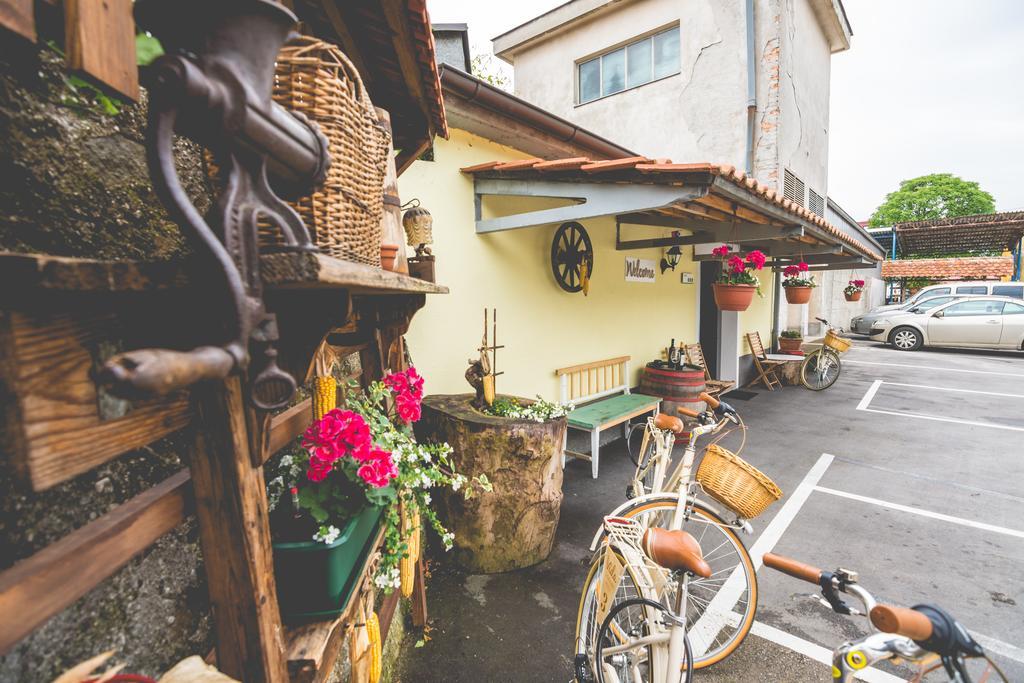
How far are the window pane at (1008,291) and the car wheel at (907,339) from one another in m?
3.07

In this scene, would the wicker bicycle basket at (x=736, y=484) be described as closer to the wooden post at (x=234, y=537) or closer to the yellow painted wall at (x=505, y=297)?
the wooden post at (x=234, y=537)

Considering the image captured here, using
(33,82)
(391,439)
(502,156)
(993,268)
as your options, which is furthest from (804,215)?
(993,268)

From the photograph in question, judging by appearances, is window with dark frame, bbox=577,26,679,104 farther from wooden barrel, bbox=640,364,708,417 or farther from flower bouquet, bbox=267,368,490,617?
flower bouquet, bbox=267,368,490,617

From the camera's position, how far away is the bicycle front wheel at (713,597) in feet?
7.06

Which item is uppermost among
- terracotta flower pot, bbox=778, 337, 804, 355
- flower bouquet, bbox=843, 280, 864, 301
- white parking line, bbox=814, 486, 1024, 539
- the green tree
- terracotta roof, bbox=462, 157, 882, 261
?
the green tree

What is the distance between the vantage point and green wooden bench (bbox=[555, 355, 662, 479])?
420 cm

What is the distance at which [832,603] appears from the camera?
1.15m

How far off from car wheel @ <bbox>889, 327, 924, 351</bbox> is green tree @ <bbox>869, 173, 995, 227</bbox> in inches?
1008

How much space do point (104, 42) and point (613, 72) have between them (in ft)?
33.6

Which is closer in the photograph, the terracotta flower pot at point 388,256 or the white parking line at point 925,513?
the terracotta flower pot at point 388,256

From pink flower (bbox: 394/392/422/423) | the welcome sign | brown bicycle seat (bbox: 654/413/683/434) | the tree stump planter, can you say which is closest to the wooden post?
pink flower (bbox: 394/392/422/423)

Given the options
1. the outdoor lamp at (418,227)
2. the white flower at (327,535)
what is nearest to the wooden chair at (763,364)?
the outdoor lamp at (418,227)

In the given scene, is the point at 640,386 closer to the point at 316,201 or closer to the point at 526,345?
the point at 526,345

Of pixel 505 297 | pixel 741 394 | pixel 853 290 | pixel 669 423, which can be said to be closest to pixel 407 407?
pixel 669 423
